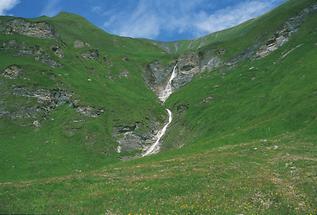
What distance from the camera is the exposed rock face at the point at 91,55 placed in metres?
186

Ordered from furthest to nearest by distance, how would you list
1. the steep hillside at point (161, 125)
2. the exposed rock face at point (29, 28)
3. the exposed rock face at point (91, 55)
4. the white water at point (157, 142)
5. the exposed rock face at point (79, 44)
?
the exposed rock face at point (79, 44) < the exposed rock face at point (91, 55) < the exposed rock face at point (29, 28) < the white water at point (157, 142) < the steep hillside at point (161, 125)

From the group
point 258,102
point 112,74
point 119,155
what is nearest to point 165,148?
point 119,155

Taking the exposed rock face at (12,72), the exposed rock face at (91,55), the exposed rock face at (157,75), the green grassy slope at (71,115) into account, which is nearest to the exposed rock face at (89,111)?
the green grassy slope at (71,115)

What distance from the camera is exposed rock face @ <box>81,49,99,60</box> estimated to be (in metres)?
186

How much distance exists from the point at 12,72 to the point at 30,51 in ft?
76.2

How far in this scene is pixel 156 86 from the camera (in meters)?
187

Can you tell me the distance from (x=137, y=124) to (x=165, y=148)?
18.8 m

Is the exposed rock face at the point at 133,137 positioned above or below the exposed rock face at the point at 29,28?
below

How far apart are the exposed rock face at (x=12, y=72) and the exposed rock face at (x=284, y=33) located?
8147 centimetres

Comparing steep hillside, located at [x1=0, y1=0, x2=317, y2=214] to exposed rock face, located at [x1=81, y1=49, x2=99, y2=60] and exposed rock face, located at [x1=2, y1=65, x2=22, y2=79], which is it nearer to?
exposed rock face, located at [x1=2, y1=65, x2=22, y2=79]

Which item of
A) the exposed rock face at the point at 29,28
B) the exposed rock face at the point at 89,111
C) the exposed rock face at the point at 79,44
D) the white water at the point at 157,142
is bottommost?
the white water at the point at 157,142

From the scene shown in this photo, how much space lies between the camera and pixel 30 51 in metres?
166

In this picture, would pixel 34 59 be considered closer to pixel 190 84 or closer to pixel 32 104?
pixel 32 104

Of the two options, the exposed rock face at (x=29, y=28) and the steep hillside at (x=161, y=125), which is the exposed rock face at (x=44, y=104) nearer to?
the steep hillside at (x=161, y=125)
